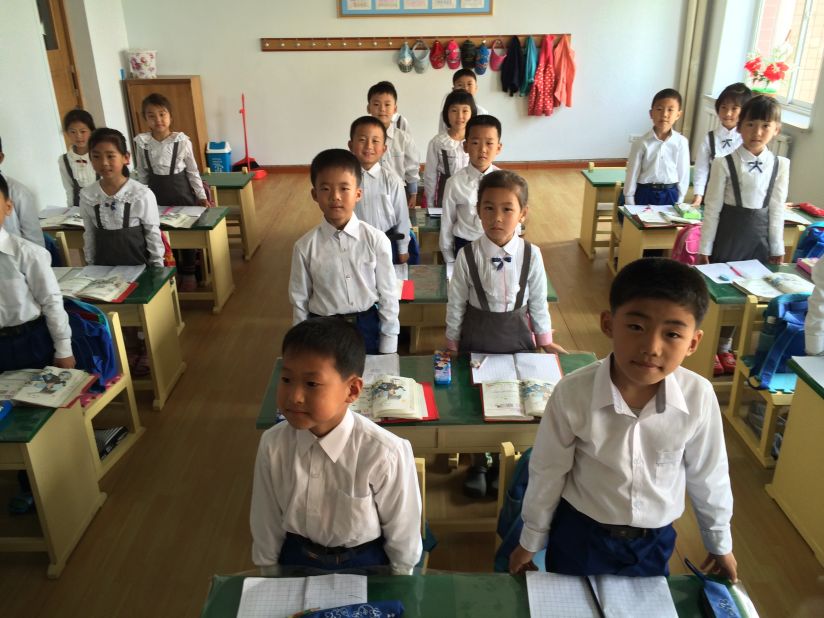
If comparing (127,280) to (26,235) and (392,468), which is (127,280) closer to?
(26,235)

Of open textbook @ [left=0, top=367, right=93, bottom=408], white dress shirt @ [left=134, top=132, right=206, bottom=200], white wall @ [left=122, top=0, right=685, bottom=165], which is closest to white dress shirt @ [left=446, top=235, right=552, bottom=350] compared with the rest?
open textbook @ [left=0, top=367, right=93, bottom=408]

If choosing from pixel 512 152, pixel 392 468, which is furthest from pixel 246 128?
pixel 392 468

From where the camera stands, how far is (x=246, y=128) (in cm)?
811

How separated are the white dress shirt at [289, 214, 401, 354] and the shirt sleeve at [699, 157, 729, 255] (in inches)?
74.5

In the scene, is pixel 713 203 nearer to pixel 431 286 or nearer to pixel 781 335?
pixel 781 335

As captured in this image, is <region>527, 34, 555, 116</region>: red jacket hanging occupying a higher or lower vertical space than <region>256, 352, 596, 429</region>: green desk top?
higher

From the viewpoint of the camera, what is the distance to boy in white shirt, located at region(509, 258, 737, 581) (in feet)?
4.45

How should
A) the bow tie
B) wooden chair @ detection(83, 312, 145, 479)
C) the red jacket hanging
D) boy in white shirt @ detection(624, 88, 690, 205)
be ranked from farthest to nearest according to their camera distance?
the red jacket hanging
boy in white shirt @ detection(624, 88, 690, 205)
wooden chair @ detection(83, 312, 145, 479)
the bow tie

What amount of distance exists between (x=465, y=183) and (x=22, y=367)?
7.69 feet

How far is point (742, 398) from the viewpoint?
3410 millimetres

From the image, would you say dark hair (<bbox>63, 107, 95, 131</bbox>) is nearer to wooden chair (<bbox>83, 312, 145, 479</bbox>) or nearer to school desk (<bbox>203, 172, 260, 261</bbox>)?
school desk (<bbox>203, 172, 260, 261</bbox>)

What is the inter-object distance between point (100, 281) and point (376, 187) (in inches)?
61.3

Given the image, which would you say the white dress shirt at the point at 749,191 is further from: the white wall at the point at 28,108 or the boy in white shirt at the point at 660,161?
the white wall at the point at 28,108

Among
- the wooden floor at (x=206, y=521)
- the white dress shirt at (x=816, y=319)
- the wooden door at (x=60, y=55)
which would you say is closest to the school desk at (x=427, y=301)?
the wooden floor at (x=206, y=521)
